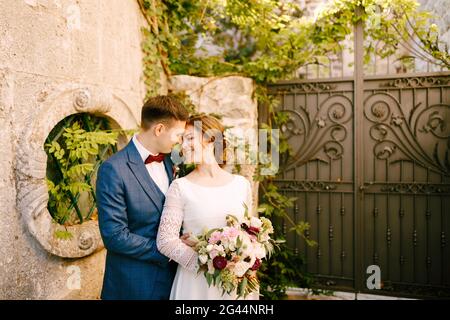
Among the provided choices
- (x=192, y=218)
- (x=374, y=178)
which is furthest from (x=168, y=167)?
(x=374, y=178)

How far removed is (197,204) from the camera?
2.12 m

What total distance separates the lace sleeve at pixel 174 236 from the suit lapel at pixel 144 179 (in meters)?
0.11

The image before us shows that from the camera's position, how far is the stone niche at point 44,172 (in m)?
2.61

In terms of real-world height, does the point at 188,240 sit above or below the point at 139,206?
below

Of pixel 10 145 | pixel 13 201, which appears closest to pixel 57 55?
pixel 10 145

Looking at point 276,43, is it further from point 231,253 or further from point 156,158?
point 231,253

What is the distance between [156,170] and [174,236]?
502 mm

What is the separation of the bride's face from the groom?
0.08 meters

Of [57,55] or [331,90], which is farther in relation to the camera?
[331,90]

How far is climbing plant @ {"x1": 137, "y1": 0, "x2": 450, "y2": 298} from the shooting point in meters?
4.16

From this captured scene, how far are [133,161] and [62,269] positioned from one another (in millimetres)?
1293

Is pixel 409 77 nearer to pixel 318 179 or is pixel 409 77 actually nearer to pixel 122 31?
pixel 318 179

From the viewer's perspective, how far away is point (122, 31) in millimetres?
3686

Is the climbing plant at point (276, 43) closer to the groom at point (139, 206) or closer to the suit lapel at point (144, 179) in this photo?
the groom at point (139, 206)
